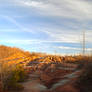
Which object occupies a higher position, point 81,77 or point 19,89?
point 81,77

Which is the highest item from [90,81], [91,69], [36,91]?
[91,69]

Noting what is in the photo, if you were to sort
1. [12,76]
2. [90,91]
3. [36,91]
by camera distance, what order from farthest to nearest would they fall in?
[12,76], [36,91], [90,91]

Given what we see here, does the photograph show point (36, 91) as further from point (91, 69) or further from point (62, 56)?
point (62, 56)

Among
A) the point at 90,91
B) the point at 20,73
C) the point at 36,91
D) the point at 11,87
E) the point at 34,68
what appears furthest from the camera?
the point at 34,68

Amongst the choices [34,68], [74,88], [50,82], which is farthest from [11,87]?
[34,68]

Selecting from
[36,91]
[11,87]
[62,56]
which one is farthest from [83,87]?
[62,56]

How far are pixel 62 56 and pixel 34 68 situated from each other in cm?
571

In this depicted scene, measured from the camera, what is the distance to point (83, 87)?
563 centimetres

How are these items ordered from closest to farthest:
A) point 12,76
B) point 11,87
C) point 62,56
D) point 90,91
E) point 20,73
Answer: point 90,91 → point 11,87 → point 12,76 → point 20,73 → point 62,56

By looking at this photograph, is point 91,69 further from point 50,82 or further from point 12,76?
point 12,76

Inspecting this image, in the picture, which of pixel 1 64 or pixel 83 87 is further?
pixel 1 64

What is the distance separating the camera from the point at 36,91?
6.14 meters

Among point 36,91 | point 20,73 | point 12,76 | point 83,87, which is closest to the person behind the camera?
point 83,87

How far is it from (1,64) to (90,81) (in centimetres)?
428
